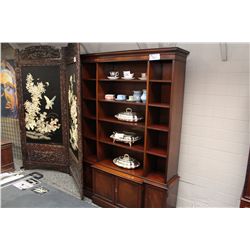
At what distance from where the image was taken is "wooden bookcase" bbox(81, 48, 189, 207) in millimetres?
2400

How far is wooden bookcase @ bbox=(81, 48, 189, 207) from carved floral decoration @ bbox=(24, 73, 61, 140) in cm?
106

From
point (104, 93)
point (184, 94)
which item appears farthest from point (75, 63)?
point (184, 94)

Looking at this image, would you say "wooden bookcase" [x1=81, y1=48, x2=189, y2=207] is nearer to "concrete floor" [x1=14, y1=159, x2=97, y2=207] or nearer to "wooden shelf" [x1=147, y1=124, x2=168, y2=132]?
"wooden shelf" [x1=147, y1=124, x2=168, y2=132]

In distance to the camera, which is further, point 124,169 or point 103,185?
point 103,185

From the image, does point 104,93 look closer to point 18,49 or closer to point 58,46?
point 58,46

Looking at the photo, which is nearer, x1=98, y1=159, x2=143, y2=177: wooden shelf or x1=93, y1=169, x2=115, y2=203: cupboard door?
x1=98, y1=159, x2=143, y2=177: wooden shelf

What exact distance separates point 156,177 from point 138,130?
73 cm

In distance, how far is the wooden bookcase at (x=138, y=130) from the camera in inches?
94.5

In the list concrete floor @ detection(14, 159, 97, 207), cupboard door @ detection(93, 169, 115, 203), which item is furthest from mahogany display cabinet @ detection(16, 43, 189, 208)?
concrete floor @ detection(14, 159, 97, 207)

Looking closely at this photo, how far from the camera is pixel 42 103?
12.9 feet

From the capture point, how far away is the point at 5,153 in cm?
385

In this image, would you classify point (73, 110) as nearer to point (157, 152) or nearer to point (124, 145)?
point (124, 145)

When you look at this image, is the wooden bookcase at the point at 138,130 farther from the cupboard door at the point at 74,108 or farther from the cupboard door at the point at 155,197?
the cupboard door at the point at 74,108

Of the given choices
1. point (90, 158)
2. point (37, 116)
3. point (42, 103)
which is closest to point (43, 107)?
point (42, 103)
